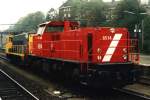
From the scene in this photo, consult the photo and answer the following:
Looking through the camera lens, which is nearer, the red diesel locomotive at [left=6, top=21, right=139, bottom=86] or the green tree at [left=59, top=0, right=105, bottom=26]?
the red diesel locomotive at [left=6, top=21, right=139, bottom=86]

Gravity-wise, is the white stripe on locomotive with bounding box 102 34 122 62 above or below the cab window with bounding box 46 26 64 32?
below

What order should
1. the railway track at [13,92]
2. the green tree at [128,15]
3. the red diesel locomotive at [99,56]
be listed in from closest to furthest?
the red diesel locomotive at [99,56]
the railway track at [13,92]
the green tree at [128,15]

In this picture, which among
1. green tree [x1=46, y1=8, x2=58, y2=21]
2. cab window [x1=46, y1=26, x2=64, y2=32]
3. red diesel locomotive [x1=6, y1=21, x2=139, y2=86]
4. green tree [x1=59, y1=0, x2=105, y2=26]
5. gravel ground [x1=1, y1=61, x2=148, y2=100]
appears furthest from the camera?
green tree [x1=59, y1=0, x2=105, y2=26]

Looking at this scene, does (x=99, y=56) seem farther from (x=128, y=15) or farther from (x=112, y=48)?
(x=128, y=15)

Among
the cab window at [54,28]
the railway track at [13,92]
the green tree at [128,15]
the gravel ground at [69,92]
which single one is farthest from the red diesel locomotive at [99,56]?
the green tree at [128,15]

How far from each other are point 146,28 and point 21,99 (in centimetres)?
6244

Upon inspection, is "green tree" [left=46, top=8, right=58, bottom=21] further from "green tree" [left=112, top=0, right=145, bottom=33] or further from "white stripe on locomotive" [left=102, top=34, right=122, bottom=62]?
"white stripe on locomotive" [left=102, top=34, right=122, bottom=62]

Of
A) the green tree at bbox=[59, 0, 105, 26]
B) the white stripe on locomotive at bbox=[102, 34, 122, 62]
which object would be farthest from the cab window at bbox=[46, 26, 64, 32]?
the green tree at bbox=[59, 0, 105, 26]

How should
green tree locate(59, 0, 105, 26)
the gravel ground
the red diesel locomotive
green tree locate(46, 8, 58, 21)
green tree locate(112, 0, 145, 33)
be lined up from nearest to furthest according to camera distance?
→ the red diesel locomotive, the gravel ground, green tree locate(112, 0, 145, 33), green tree locate(46, 8, 58, 21), green tree locate(59, 0, 105, 26)

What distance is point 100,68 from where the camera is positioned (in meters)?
13.5

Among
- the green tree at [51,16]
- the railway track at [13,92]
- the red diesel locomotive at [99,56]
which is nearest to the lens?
the red diesel locomotive at [99,56]

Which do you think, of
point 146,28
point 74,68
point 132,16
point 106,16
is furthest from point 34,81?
point 106,16

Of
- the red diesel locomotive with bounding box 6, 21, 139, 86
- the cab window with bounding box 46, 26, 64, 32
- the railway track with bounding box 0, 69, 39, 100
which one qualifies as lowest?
the railway track with bounding box 0, 69, 39, 100

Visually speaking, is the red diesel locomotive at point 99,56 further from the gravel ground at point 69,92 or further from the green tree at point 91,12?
the green tree at point 91,12
